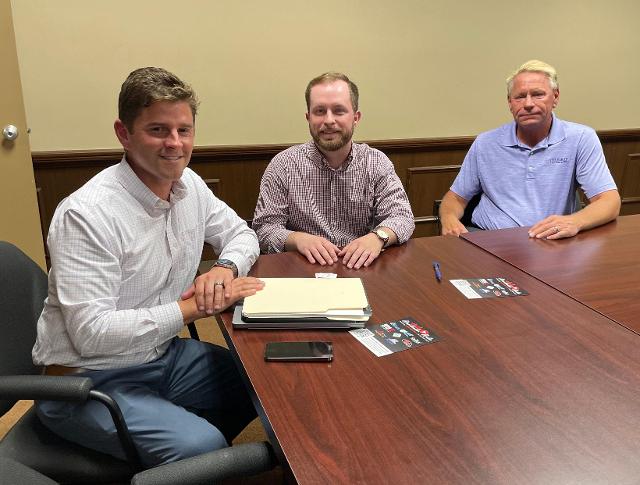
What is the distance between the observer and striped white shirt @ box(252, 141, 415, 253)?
2205 millimetres

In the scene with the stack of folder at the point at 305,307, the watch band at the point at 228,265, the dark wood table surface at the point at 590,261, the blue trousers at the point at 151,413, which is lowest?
the blue trousers at the point at 151,413

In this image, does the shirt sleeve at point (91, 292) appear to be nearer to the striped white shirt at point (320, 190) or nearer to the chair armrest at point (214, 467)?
the chair armrest at point (214, 467)

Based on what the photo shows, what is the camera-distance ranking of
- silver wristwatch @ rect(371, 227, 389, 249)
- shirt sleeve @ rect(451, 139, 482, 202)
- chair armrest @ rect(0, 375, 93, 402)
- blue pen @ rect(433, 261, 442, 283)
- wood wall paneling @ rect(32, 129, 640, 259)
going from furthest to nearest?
wood wall paneling @ rect(32, 129, 640, 259) → shirt sleeve @ rect(451, 139, 482, 202) → silver wristwatch @ rect(371, 227, 389, 249) → blue pen @ rect(433, 261, 442, 283) → chair armrest @ rect(0, 375, 93, 402)

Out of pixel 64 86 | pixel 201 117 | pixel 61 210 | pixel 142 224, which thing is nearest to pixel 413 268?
pixel 142 224

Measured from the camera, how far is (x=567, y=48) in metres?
3.74

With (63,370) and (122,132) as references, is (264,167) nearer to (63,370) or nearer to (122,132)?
(122,132)

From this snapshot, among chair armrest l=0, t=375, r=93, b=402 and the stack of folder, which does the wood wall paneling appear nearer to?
the stack of folder

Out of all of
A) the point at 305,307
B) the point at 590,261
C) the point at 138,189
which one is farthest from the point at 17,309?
the point at 590,261

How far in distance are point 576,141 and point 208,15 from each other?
6.50 ft

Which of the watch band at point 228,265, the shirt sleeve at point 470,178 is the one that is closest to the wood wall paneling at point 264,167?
the shirt sleeve at point 470,178

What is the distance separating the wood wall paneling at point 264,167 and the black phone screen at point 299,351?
7.08 ft

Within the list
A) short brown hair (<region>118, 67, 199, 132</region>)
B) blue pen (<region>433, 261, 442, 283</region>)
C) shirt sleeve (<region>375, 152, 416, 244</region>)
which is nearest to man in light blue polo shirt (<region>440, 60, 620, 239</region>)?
shirt sleeve (<region>375, 152, 416, 244</region>)

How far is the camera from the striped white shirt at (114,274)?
1277 mm

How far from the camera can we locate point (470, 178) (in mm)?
2674
